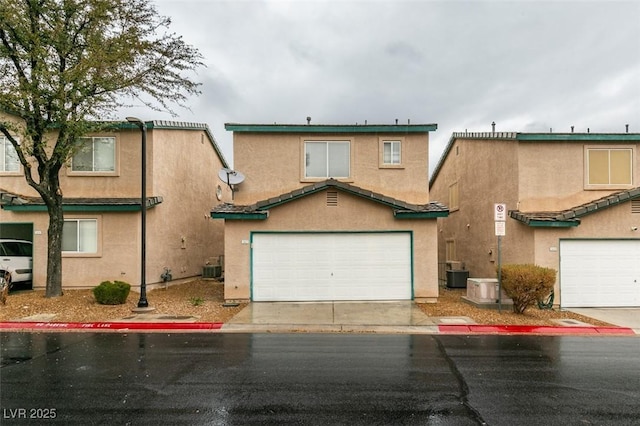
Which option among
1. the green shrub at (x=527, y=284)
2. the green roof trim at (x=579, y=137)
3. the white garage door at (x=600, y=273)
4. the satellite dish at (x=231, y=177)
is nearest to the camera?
the green shrub at (x=527, y=284)

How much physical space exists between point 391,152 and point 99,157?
1178cm

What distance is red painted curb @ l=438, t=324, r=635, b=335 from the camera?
946 centimetres

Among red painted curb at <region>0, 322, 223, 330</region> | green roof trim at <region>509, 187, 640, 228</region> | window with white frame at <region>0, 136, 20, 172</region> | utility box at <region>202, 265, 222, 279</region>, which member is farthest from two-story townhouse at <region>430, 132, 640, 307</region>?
window with white frame at <region>0, 136, 20, 172</region>

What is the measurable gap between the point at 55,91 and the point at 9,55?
64.6 inches

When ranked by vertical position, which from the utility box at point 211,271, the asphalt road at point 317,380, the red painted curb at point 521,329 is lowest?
the red painted curb at point 521,329

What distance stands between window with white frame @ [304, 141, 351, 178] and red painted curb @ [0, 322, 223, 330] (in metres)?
6.99

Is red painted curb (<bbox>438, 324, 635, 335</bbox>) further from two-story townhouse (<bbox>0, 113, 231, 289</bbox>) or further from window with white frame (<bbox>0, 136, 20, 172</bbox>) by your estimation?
window with white frame (<bbox>0, 136, 20, 172</bbox>)

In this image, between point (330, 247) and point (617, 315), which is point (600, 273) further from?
point (330, 247)

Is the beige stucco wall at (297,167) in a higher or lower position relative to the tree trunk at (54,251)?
higher

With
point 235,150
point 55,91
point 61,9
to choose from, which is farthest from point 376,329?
point 61,9

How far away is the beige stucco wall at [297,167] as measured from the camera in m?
14.3

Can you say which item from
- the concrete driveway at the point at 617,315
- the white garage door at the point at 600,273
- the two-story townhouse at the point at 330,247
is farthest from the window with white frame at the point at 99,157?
the concrete driveway at the point at 617,315

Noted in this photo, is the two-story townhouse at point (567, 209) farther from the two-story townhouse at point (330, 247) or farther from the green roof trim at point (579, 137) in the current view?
the two-story townhouse at point (330, 247)

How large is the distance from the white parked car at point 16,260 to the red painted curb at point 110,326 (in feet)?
16.1
